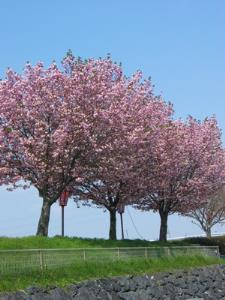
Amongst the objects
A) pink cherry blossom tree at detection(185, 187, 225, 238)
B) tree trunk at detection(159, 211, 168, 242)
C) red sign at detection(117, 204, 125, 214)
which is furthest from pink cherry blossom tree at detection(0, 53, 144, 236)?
pink cherry blossom tree at detection(185, 187, 225, 238)

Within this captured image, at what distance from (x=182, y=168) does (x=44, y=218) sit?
1235 cm

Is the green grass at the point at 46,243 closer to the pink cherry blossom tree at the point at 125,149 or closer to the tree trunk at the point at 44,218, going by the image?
the tree trunk at the point at 44,218

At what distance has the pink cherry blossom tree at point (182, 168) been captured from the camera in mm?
32625

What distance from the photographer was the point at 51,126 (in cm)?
2552

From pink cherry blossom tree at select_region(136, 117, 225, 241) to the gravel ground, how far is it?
7159 millimetres

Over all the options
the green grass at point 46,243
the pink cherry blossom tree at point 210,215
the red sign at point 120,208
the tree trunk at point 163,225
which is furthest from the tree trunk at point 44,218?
the pink cherry blossom tree at point 210,215

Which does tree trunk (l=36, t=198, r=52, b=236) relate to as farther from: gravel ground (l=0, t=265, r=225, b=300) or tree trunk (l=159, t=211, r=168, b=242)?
tree trunk (l=159, t=211, r=168, b=242)

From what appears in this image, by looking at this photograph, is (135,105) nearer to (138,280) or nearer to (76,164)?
(76,164)

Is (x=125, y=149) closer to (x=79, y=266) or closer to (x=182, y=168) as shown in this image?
(x=182, y=168)

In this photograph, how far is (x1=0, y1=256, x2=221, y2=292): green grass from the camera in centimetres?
1429

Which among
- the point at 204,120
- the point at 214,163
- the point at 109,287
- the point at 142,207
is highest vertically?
the point at 204,120

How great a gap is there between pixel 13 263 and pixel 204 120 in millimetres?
26079

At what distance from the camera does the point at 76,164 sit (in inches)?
1030

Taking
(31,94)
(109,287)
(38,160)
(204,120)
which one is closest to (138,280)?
(109,287)
